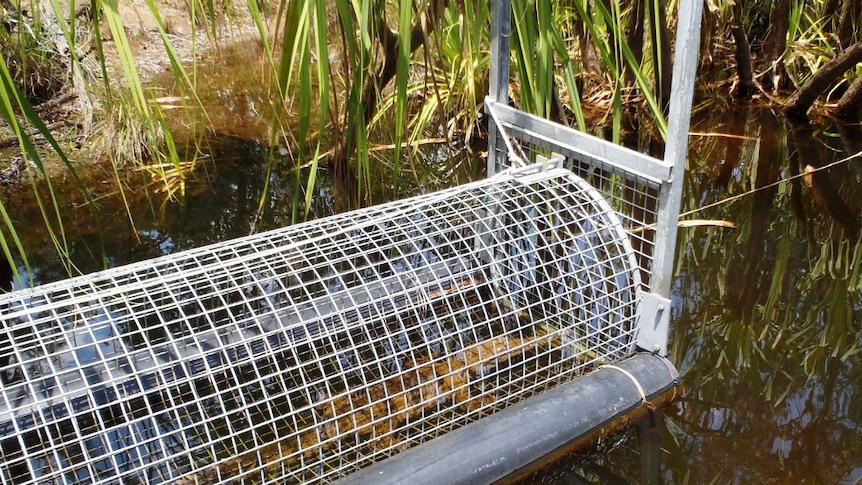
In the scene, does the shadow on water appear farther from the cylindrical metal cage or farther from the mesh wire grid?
the mesh wire grid

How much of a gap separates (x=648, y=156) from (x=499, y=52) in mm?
538

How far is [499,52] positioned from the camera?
7.34 feet

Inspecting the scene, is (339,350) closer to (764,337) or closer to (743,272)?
(764,337)

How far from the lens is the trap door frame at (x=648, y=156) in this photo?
74.3 inches

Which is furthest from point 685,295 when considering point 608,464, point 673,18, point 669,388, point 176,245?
point 673,18

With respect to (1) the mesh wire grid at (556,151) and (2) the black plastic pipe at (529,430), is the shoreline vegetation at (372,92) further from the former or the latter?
(2) the black plastic pipe at (529,430)

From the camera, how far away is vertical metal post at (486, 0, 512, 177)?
83.5 inches

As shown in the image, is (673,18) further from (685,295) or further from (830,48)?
(685,295)

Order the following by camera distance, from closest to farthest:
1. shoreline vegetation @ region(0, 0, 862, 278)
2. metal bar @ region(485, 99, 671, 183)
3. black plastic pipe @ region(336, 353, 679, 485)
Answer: black plastic pipe @ region(336, 353, 679, 485)
metal bar @ region(485, 99, 671, 183)
shoreline vegetation @ region(0, 0, 862, 278)

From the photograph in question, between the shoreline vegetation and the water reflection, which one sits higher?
the shoreline vegetation

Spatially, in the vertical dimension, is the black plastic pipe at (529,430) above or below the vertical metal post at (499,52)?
below

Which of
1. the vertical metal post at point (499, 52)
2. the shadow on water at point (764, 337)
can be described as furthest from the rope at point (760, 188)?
the vertical metal post at point (499, 52)

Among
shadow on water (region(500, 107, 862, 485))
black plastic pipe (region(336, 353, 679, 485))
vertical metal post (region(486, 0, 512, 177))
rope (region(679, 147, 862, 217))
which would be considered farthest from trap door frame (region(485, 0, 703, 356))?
rope (region(679, 147, 862, 217))

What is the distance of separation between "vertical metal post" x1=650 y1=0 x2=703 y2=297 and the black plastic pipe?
0.27 m
